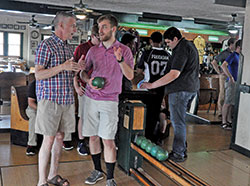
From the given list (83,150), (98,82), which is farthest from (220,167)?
(98,82)

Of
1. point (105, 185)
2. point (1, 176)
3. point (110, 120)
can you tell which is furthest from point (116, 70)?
point (1, 176)

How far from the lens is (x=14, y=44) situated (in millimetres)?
16609

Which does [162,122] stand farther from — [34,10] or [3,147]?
[34,10]

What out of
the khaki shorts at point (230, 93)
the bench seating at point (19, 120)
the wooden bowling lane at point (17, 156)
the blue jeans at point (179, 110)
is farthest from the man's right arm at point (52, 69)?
the khaki shorts at point (230, 93)

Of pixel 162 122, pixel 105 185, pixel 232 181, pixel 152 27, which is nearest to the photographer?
pixel 105 185

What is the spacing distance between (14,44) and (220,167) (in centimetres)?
1510

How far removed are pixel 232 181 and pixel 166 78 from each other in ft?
4.51

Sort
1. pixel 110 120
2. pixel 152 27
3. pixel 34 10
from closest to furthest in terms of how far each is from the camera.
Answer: pixel 110 120, pixel 34 10, pixel 152 27

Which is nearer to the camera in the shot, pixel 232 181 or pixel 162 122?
pixel 232 181

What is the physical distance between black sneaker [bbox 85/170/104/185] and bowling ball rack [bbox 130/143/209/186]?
0.38m

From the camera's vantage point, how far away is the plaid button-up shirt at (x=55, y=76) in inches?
107

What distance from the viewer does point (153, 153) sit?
323 cm

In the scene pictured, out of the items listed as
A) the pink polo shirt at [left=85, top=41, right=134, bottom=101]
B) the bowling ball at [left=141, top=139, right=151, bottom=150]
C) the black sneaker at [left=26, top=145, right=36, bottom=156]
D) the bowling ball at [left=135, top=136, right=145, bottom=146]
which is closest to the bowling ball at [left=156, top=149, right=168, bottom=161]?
the bowling ball at [left=141, top=139, right=151, bottom=150]

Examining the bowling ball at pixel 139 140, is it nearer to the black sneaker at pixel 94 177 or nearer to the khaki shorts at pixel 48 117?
the black sneaker at pixel 94 177
